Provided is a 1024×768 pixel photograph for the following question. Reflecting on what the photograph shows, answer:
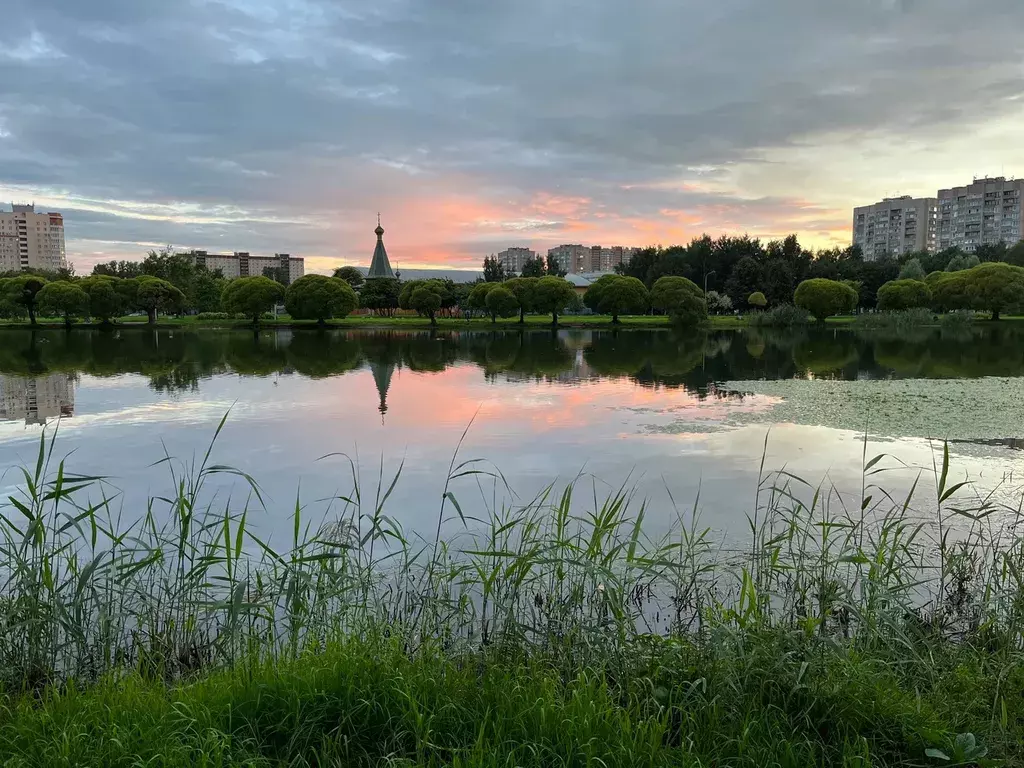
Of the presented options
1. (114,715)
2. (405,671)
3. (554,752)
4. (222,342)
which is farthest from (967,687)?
(222,342)

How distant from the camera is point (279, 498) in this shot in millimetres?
6309

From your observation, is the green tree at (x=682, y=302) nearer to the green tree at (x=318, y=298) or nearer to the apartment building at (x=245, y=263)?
the green tree at (x=318, y=298)

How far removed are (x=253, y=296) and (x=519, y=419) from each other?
104 ft

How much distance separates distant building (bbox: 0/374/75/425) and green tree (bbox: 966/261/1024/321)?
41987 millimetres

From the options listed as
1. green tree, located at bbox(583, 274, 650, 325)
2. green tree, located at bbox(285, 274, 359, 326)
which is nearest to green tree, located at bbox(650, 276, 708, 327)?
green tree, located at bbox(583, 274, 650, 325)

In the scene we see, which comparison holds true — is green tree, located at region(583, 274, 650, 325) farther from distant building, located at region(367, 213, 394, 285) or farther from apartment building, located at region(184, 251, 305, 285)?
apartment building, located at region(184, 251, 305, 285)

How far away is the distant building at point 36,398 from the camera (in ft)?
36.0

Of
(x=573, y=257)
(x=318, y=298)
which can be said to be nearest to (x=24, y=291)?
(x=318, y=298)

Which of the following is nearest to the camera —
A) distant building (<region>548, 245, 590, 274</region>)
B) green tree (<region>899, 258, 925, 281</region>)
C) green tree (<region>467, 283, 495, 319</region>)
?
green tree (<region>467, 283, 495, 319</region>)

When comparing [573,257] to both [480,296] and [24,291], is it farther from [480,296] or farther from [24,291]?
[24,291]

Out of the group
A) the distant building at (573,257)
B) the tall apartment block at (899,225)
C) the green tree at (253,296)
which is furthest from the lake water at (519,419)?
the distant building at (573,257)

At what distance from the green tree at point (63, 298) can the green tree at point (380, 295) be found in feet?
58.5

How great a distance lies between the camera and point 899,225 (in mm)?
100812

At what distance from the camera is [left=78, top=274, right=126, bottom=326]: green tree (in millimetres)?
37406
